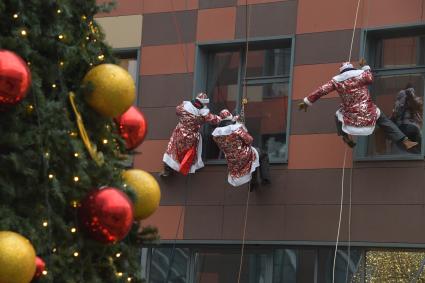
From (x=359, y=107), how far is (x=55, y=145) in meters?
6.47

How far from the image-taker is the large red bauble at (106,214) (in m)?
5.72

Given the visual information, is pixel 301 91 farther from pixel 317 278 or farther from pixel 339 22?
pixel 317 278

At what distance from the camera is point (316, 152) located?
40.5 ft

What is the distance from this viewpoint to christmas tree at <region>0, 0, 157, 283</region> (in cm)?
552

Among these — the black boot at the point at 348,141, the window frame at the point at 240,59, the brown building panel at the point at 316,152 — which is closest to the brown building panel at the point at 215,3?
the window frame at the point at 240,59

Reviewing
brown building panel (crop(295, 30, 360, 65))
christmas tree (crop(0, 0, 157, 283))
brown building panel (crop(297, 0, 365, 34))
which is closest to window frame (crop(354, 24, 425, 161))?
brown building panel (crop(295, 30, 360, 65))

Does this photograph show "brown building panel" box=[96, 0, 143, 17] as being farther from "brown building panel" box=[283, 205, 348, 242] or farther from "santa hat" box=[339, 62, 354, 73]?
"brown building panel" box=[283, 205, 348, 242]

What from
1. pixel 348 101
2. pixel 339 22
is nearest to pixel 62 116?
pixel 348 101

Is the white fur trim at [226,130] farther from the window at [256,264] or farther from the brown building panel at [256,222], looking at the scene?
the window at [256,264]

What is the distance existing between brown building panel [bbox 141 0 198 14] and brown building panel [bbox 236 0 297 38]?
0.71 m

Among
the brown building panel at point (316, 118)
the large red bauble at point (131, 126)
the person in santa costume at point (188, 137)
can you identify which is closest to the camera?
the large red bauble at point (131, 126)

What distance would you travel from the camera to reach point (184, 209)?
1309cm

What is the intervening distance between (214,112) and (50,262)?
771cm

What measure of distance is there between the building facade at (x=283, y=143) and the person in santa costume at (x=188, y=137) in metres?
0.28
